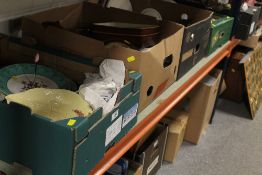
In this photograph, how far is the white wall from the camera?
1.42 meters

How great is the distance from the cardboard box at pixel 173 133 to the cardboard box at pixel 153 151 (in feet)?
0.31

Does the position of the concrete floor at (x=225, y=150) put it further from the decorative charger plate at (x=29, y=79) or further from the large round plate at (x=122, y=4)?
the decorative charger plate at (x=29, y=79)

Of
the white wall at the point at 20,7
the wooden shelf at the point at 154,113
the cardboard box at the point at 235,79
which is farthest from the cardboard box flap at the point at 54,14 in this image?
the cardboard box at the point at 235,79

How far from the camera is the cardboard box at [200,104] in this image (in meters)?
2.47

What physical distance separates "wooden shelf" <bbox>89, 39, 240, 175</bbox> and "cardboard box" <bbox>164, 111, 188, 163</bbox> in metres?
0.52

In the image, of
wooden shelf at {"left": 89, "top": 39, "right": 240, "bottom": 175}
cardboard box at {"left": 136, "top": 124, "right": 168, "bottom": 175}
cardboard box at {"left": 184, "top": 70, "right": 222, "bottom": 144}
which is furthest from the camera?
cardboard box at {"left": 184, "top": 70, "right": 222, "bottom": 144}

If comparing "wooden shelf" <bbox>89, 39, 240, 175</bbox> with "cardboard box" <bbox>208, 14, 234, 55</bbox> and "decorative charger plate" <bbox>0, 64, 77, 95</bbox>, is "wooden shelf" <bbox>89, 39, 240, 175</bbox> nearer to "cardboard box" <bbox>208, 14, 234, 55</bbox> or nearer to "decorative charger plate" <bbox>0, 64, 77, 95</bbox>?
"cardboard box" <bbox>208, 14, 234, 55</bbox>

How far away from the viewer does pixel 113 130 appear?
1.06 metres

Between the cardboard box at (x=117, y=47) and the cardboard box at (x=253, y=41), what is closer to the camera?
the cardboard box at (x=117, y=47)

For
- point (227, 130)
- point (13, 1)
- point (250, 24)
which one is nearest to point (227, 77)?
point (227, 130)

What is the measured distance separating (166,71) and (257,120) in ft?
6.33

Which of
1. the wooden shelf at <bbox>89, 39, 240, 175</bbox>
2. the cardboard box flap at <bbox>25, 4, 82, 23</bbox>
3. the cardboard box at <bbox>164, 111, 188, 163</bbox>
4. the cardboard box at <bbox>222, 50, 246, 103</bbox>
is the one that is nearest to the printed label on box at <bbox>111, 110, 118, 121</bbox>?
the wooden shelf at <bbox>89, 39, 240, 175</bbox>

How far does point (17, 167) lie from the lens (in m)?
0.96

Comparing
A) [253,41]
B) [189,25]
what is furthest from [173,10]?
[253,41]
